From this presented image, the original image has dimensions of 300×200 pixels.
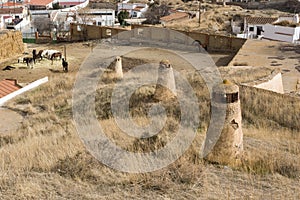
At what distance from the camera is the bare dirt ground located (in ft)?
52.8

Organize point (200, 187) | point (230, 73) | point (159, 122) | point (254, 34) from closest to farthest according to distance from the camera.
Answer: point (200, 187) → point (159, 122) → point (230, 73) → point (254, 34)

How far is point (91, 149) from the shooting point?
7.27m

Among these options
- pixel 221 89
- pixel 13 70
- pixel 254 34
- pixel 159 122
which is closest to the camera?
pixel 221 89

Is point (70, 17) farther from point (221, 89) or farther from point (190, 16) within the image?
point (221, 89)

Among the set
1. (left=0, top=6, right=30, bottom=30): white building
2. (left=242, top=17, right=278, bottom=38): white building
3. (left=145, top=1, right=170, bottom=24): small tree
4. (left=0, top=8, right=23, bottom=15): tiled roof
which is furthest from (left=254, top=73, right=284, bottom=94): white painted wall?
(left=0, top=8, right=23, bottom=15): tiled roof

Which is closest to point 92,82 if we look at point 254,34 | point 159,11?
point 254,34

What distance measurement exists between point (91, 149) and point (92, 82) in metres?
9.04

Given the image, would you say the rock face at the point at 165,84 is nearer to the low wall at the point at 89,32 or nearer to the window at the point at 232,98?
the window at the point at 232,98

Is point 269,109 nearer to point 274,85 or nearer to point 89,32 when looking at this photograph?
point 274,85

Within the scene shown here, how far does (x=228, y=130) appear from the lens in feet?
21.7

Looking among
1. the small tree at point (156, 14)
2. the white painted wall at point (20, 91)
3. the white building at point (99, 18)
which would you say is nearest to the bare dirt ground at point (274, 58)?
the white painted wall at point (20, 91)

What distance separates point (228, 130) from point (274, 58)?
45.2 ft

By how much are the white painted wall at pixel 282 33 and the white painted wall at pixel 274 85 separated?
40.1 feet

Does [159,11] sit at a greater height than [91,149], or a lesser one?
greater
